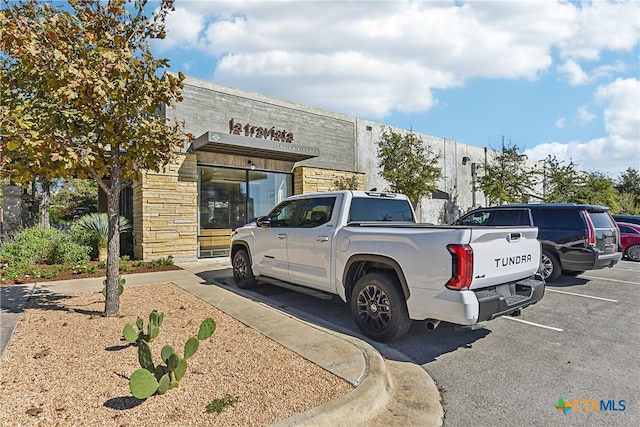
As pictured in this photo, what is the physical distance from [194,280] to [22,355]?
14.8 feet

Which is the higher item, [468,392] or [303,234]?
[303,234]

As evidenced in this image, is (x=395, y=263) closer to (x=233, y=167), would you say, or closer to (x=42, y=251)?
(x=233, y=167)

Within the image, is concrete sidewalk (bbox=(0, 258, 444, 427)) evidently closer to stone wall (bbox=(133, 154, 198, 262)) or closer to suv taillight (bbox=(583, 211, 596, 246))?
stone wall (bbox=(133, 154, 198, 262))

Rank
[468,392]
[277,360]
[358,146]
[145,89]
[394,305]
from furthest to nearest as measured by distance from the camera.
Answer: [358,146] → [145,89] → [394,305] → [277,360] → [468,392]

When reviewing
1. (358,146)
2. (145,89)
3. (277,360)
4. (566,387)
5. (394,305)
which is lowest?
(566,387)

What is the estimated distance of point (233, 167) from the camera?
41.9 ft

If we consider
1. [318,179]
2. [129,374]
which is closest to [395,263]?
[129,374]

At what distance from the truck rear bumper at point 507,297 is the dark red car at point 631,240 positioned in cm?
1172

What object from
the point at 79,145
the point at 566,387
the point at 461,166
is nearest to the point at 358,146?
the point at 461,166

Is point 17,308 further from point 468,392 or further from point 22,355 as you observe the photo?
point 468,392

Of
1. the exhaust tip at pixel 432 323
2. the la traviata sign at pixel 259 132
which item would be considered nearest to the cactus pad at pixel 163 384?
the exhaust tip at pixel 432 323

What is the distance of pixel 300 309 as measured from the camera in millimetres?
6055

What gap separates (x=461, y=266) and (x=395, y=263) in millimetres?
849

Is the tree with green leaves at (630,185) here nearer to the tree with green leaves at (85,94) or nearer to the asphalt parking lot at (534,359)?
the asphalt parking lot at (534,359)
